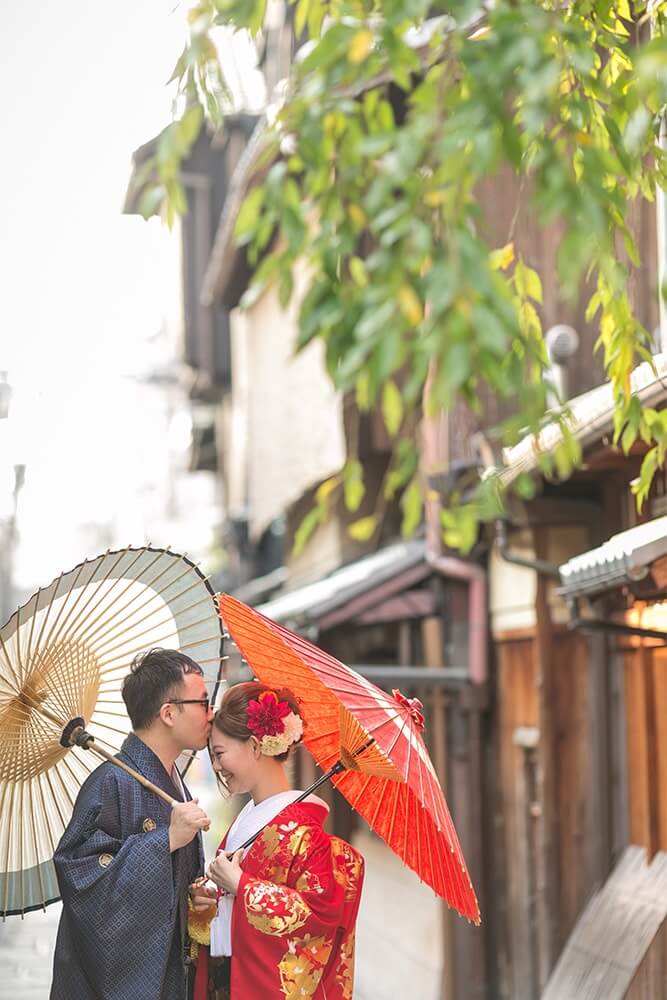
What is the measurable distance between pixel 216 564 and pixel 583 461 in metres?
27.2

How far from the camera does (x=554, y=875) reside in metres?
10.4

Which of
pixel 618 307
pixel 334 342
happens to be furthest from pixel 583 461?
pixel 334 342

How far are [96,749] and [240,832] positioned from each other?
0.57m

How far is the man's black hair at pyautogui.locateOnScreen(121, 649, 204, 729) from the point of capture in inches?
199

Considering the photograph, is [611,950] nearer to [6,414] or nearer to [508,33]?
[508,33]

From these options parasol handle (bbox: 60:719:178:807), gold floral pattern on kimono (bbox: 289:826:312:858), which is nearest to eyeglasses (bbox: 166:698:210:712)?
parasol handle (bbox: 60:719:178:807)

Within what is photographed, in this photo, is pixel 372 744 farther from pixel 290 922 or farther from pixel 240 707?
pixel 290 922

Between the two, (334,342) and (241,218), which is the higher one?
(241,218)

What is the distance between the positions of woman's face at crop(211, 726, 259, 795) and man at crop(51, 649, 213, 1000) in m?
0.06

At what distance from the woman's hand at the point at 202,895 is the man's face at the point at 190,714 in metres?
0.45

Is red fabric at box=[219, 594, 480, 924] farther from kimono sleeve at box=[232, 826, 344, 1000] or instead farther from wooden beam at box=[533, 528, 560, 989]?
wooden beam at box=[533, 528, 560, 989]

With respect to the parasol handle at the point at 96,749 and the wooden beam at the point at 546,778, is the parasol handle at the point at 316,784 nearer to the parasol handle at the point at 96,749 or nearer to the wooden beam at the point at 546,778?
the parasol handle at the point at 96,749

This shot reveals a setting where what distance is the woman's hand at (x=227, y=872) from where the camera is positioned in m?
4.98

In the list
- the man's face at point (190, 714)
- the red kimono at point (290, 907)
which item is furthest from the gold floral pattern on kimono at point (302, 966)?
the man's face at point (190, 714)
